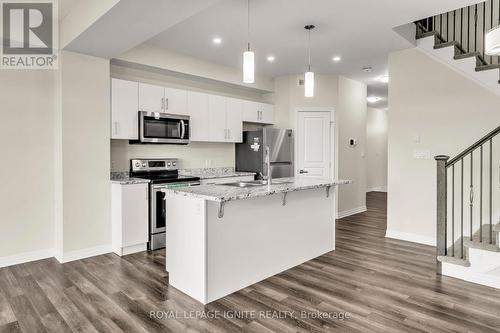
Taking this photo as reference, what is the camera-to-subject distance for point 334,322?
93.7 inches

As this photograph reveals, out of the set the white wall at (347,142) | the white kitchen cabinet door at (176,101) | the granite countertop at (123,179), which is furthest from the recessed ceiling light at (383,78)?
the granite countertop at (123,179)

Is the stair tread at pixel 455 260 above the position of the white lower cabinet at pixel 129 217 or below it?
below

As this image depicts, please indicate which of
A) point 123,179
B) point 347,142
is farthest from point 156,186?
point 347,142

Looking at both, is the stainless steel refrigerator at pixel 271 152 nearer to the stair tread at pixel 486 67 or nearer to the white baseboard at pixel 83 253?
the white baseboard at pixel 83 253

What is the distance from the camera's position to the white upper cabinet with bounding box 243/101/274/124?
5.73 m

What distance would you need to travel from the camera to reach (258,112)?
5.94m

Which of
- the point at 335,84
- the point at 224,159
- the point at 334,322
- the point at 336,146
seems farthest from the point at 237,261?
the point at 335,84

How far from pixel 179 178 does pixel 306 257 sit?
1.99 m

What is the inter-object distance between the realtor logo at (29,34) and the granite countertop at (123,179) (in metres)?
1.50

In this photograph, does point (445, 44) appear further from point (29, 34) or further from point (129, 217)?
point (29, 34)

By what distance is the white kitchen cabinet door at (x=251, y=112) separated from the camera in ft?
18.7

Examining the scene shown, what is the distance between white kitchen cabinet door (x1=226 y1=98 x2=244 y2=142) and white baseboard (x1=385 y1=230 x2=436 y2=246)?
2.88 metres

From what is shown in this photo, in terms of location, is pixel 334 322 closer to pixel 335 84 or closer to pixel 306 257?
pixel 306 257

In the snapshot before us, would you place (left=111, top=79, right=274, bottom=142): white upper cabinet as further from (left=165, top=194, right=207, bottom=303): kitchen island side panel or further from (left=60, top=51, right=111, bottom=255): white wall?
(left=165, top=194, right=207, bottom=303): kitchen island side panel
